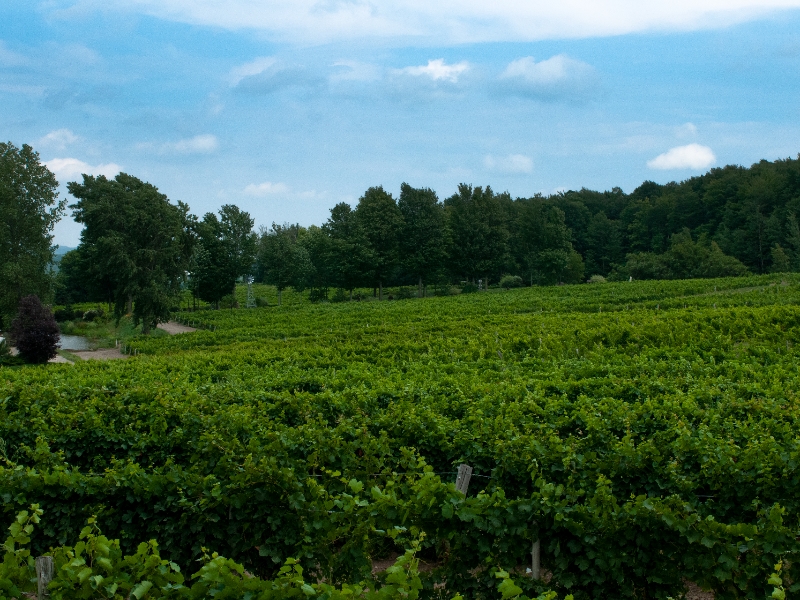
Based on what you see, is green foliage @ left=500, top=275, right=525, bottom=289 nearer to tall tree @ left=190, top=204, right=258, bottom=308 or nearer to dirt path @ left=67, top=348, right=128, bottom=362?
tall tree @ left=190, top=204, right=258, bottom=308

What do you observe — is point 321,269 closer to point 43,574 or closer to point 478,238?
point 478,238

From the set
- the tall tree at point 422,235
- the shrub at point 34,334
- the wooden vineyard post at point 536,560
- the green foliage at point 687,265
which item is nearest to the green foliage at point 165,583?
the wooden vineyard post at point 536,560

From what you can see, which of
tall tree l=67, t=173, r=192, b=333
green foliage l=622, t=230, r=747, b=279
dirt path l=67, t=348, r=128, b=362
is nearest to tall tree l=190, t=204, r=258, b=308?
tall tree l=67, t=173, r=192, b=333

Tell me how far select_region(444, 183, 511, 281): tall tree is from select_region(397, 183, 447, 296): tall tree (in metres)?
1.91

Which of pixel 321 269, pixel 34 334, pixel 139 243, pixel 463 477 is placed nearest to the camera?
pixel 463 477

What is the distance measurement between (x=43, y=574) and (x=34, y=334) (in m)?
33.2

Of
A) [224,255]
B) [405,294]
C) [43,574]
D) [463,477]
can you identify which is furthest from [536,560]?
[405,294]

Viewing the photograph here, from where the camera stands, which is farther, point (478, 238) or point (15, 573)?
point (478, 238)

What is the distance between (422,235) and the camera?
224ft

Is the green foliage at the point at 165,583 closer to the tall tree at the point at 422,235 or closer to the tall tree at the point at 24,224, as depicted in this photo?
the tall tree at the point at 24,224

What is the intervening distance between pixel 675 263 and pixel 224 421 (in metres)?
68.2

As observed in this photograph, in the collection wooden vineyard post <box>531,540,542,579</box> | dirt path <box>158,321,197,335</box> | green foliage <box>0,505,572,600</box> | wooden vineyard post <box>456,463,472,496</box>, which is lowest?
dirt path <box>158,321,197,335</box>

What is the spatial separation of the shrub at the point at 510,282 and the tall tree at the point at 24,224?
46.6 m

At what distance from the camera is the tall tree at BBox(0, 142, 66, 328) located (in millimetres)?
43062
